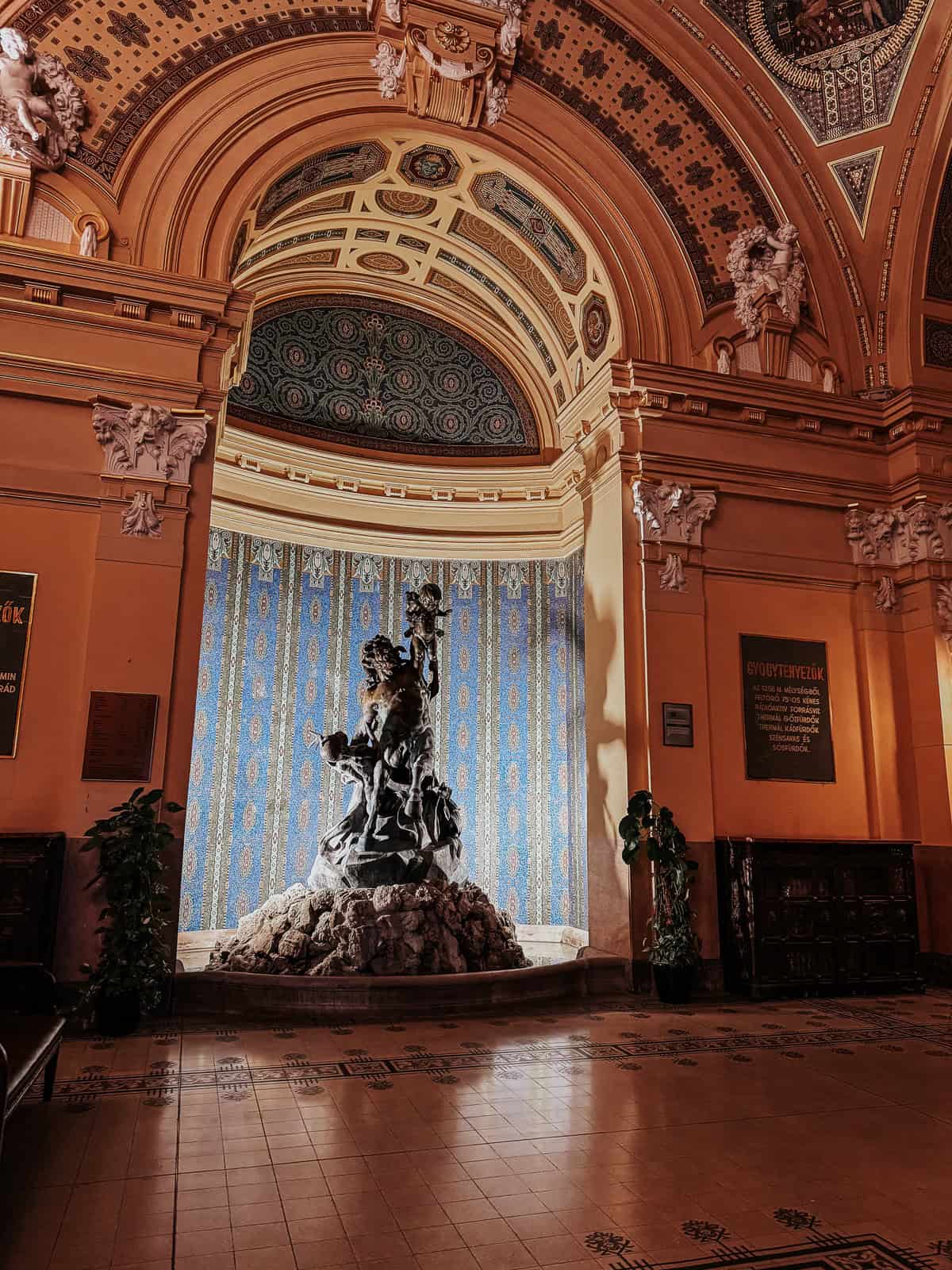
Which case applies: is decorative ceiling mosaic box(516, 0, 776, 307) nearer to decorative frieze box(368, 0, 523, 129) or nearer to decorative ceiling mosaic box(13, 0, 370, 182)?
decorative frieze box(368, 0, 523, 129)

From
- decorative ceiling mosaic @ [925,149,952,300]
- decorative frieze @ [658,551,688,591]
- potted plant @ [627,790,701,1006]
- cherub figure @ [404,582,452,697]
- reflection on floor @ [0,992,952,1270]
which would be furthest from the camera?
decorative ceiling mosaic @ [925,149,952,300]

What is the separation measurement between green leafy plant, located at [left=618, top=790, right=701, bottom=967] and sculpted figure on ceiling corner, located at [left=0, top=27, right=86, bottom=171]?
25.4 feet

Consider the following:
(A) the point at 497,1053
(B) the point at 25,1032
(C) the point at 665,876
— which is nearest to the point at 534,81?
(C) the point at 665,876

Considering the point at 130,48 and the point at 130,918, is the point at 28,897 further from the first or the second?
the point at 130,48

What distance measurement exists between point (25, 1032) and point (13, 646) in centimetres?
378

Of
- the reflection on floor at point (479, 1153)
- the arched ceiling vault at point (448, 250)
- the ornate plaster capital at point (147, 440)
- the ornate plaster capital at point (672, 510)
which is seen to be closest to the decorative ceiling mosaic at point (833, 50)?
the arched ceiling vault at point (448, 250)

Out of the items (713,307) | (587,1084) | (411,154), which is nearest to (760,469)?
(713,307)

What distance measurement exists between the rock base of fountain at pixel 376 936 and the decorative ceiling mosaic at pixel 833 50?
9.37m

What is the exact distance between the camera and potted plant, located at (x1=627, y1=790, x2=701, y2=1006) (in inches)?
306

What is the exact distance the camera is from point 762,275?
33.6 ft

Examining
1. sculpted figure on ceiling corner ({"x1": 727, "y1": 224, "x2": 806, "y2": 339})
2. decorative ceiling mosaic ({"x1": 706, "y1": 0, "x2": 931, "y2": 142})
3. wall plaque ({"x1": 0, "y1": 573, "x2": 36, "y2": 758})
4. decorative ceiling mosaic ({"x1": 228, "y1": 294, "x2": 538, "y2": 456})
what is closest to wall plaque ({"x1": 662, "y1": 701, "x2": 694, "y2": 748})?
sculpted figure on ceiling corner ({"x1": 727, "y1": 224, "x2": 806, "y2": 339})

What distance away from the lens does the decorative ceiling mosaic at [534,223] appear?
1027cm

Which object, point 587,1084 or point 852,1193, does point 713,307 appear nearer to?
point 587,1084

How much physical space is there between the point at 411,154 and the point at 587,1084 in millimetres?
9444
